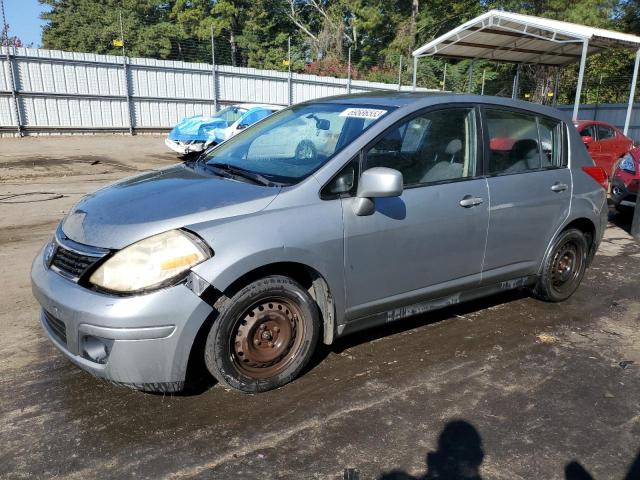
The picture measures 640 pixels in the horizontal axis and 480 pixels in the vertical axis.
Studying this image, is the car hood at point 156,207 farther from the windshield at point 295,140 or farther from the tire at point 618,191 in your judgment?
the tire at point 618,191

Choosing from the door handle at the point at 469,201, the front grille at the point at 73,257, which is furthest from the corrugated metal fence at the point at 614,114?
the front grille at the point at 73,257

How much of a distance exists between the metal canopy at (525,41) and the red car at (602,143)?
476mm

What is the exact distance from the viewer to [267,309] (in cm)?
299

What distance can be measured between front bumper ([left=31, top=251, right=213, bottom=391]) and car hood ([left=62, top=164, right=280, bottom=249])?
1.01ft

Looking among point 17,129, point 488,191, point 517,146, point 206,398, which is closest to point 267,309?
point 206,398

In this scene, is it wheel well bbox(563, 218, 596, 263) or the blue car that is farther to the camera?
the blue car

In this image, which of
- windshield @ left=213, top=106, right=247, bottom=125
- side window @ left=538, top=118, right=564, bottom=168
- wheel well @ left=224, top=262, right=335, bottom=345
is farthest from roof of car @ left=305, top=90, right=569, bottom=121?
windshield @ left=213, top=106, right=247, bottom=125

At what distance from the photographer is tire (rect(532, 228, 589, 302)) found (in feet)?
14.7

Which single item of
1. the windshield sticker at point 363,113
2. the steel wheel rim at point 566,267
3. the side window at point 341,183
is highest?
the windshield sticker at point 363,113

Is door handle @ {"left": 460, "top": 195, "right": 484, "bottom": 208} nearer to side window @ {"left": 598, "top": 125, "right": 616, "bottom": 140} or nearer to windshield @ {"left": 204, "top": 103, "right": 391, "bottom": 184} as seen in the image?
windshield @ {"left": 204, "top": 103, "right": 391, "bottom": 184}

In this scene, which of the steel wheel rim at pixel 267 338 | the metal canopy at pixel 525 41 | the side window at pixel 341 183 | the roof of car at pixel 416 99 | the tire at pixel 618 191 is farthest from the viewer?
the metal canopy at pixel 525 41

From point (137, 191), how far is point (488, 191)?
2.39 meters

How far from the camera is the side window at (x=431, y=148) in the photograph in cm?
341

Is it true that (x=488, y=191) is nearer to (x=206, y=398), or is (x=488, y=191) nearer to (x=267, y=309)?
(x=267, y=309)
